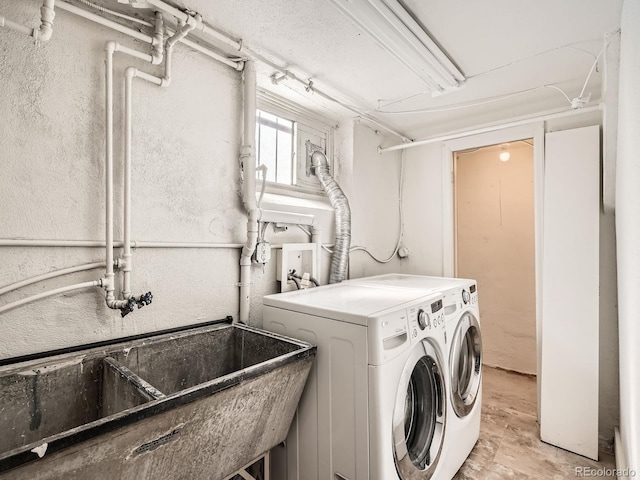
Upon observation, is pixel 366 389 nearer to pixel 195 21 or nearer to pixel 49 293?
pixel 49 293

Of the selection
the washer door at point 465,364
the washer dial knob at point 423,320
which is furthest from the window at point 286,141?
the washer door at point 465,364

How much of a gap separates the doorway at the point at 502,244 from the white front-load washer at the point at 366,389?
1881mm

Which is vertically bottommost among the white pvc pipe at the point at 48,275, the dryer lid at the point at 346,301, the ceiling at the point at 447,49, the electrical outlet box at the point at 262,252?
the dryer lid at the point at 346,301

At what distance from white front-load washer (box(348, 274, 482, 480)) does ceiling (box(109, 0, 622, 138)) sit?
4.30 feet

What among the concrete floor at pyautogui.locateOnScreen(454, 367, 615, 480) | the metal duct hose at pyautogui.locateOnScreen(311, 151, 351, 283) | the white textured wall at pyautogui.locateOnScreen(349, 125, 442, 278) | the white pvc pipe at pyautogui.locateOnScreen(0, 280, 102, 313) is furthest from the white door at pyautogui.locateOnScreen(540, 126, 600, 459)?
the white pvc pipe at pyautogui.locateOnScreen(0, 280, 102, 313)

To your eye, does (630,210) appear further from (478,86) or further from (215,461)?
(215,461)

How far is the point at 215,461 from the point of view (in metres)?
1.07

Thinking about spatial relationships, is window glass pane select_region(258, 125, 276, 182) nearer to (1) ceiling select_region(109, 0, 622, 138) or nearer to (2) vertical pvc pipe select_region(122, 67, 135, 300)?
(1) ceiling select_region(109, 0, 622, 138)

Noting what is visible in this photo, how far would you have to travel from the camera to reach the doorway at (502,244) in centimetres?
309

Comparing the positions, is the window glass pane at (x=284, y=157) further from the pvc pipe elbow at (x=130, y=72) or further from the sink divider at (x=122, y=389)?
the sink divider at (x=122, y=389)

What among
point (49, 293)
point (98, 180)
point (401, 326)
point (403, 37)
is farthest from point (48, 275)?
point (403, 37)

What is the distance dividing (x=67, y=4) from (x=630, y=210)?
2.24 metres

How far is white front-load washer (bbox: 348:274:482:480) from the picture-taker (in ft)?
5.32

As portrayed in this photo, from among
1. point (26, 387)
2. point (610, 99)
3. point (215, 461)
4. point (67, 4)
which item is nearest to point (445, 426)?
point (215, 461)
